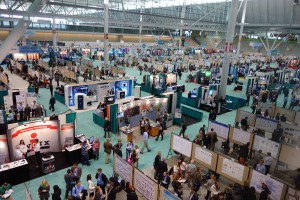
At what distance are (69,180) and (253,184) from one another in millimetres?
6937

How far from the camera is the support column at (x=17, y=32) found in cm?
996

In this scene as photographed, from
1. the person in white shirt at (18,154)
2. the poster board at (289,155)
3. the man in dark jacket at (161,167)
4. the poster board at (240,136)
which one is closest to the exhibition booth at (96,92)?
the person in white shirt at (18,154)

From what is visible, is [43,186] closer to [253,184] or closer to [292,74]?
[253,184]

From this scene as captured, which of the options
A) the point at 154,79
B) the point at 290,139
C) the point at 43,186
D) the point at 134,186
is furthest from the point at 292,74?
the point at 43,186

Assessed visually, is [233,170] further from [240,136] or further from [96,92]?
[96,92]

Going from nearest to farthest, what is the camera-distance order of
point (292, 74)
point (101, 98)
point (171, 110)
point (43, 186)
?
point (43, 186) < point (171, 110) < point (101, 98) < point (292, 74)

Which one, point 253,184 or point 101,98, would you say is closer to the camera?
point 253,184

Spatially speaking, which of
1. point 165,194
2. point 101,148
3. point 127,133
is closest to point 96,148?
point 101,148

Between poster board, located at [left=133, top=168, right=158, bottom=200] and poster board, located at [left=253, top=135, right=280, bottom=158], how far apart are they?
691 centimetres

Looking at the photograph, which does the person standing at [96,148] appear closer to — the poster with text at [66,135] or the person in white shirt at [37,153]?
the poster with text at [66,135]

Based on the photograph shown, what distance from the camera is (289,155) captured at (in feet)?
36.5

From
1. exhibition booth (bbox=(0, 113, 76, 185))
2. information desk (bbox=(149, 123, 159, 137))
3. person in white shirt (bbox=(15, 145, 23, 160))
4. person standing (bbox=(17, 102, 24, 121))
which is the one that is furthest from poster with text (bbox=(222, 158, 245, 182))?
person standing (bbox=(17, 102, 24, 121))

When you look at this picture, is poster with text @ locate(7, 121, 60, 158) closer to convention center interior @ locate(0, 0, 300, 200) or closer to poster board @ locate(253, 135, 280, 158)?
convention center interior @ locate(0, 0, 300, 200)

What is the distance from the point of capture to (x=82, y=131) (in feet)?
50.3
